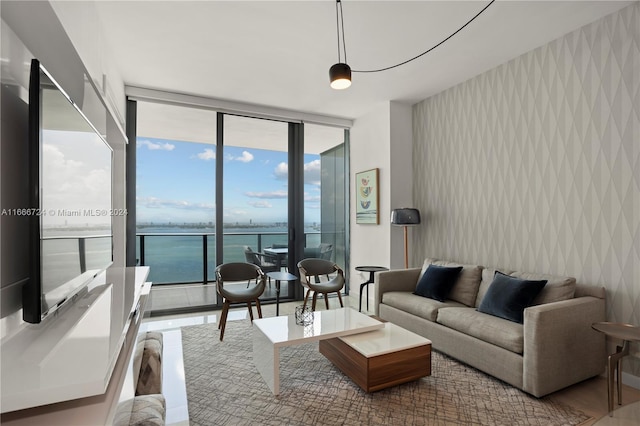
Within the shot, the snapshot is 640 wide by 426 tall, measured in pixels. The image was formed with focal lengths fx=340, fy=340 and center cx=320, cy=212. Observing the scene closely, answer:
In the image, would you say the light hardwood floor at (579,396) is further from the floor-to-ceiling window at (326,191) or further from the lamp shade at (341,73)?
the floor-to-ceiling window at (326,191)

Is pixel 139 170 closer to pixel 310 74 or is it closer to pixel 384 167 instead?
pixel 310 74

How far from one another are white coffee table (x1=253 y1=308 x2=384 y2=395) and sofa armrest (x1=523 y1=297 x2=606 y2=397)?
1070 mm

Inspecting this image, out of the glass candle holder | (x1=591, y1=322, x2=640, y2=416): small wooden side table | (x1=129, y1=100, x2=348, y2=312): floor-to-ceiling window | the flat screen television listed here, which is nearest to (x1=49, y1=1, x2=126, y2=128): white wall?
the flat screen television

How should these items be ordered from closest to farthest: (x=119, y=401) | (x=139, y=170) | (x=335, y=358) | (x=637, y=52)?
(x=119, y=401), (x=637, y=52), (x=335, y=358), (x=139, y=170)

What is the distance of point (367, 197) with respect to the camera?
16.6 ft

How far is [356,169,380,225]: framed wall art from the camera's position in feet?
16.0

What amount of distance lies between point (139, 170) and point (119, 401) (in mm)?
3871

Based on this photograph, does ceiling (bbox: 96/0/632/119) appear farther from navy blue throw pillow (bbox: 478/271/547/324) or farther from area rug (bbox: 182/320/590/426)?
area rug (bbox: 182/320/590/426)

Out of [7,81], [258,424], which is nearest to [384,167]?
[258,424]

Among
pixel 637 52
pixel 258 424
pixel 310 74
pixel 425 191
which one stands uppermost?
pixel 310 74

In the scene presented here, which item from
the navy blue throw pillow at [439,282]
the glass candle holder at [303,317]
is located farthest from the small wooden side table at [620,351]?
the glass candle holder at [303,317]

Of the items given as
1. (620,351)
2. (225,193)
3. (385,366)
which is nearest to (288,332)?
(385,366)

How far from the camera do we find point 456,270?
3.55 meters

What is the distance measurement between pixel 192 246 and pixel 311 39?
3934 millimetres
